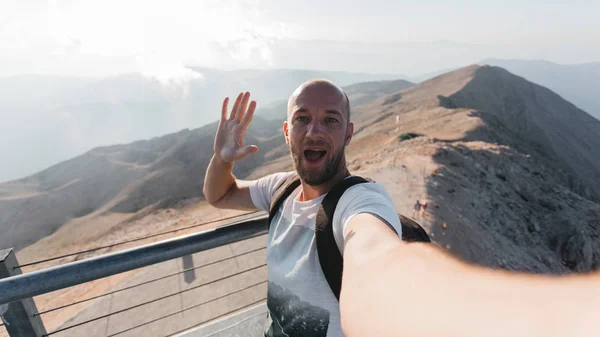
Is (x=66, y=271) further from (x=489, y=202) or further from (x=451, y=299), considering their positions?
(x=489, y=202)

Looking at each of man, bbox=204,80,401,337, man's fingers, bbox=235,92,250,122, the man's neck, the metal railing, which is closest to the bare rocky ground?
man, bbox=204,80,401,337

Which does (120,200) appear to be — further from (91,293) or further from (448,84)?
(448,84)

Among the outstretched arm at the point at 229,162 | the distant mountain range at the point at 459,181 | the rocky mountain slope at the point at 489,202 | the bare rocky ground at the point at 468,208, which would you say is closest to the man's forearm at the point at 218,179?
the outstretched arm at the point at 229,162

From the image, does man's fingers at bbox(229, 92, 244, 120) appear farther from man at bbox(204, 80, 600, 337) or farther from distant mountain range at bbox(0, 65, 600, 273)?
distant mountain range at bbox(0, 65, 600, 273)

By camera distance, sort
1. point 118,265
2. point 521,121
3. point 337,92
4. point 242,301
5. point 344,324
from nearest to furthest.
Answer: point 344,324
point 118,265
point 337,92
point 242,301
point 521,121

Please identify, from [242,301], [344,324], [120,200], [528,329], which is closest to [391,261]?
[344,324]

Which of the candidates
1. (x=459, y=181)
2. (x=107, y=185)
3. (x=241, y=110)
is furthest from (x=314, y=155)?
(x=107, y=185)

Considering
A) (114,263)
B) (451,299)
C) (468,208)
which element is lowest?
(468,208)
